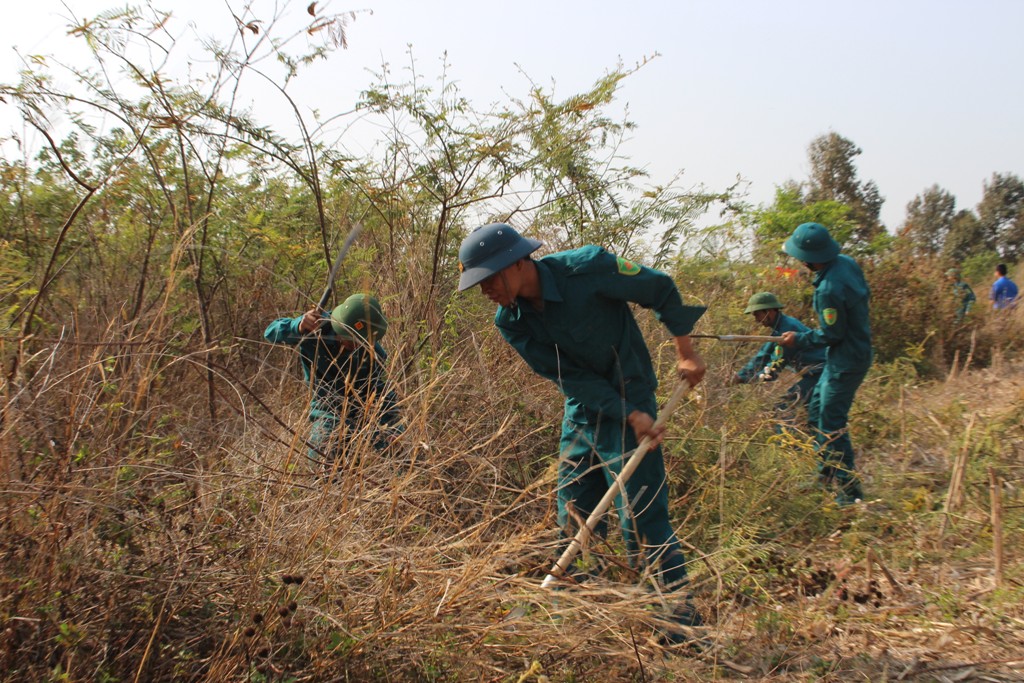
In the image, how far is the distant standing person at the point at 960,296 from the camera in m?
9.95

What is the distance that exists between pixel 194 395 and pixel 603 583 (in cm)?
261

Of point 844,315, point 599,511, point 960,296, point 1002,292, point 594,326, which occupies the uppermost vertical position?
point 1002,292

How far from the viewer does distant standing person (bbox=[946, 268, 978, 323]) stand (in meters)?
9.95

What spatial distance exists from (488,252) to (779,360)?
344cm

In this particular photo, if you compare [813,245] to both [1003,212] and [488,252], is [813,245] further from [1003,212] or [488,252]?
[1003,212]

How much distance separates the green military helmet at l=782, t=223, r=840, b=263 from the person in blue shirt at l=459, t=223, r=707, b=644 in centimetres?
223

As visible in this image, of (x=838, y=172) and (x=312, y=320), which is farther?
(x=838, y=172)

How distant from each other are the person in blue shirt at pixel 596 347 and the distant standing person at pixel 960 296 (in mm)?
7926

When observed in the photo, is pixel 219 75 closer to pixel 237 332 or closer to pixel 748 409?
pixel 237 332

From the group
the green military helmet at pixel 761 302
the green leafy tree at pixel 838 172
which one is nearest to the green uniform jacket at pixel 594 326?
the green military helmet at pixel 761 302

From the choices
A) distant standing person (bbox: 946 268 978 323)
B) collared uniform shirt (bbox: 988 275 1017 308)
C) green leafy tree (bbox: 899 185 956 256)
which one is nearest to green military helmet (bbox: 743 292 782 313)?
distant standing person (bbox: 946 268 978 323)

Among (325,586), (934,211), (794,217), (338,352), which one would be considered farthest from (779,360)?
(934,211)

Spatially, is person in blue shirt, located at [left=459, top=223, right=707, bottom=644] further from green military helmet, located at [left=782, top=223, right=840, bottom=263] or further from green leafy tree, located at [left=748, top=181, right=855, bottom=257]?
green leafy tree, located at [left=748, top=181, right=855, bottom=257]

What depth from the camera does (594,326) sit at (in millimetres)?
3449
